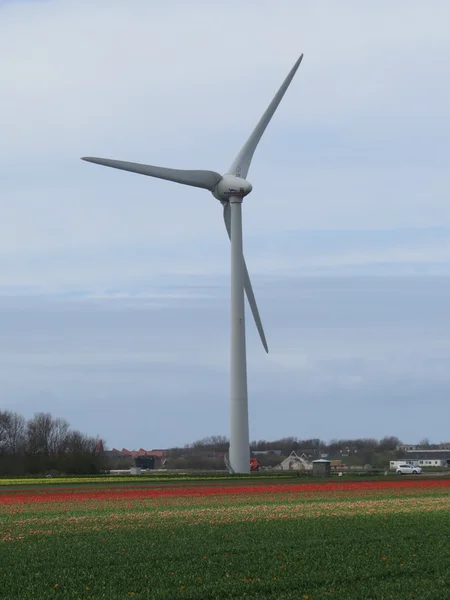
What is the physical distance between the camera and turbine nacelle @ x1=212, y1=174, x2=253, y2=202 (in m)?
79.6

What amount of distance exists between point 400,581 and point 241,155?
65.2 meters

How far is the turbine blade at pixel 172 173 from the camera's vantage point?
228 ft

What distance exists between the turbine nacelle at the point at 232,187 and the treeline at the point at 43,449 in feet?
123

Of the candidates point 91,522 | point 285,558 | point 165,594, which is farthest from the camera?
point 91,522

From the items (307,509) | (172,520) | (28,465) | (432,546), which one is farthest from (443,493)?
(28,465)

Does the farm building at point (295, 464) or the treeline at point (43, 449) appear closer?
the treeline at point (43, 449)

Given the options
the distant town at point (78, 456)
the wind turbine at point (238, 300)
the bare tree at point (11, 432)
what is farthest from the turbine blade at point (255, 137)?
the bare tree at point (11, 432)

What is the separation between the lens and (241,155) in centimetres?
8081

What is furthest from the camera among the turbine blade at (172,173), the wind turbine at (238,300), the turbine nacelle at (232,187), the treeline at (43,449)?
the treeline at (43,449)

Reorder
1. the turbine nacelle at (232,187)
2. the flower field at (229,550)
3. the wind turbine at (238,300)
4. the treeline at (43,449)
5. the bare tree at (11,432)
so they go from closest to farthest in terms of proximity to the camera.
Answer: the flower field at (229,550), the wind turbine at (238,300), the turbine nacelle at (232,187), the treeline at (43,449), the bare tree at (11,432)

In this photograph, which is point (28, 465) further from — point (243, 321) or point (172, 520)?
point (172, 520)

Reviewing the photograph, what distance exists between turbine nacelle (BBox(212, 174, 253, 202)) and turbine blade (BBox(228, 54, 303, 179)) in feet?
4.40

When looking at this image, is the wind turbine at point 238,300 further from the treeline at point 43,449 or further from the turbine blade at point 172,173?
the treeline at point 43,449

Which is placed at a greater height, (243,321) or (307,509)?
(243,321)
